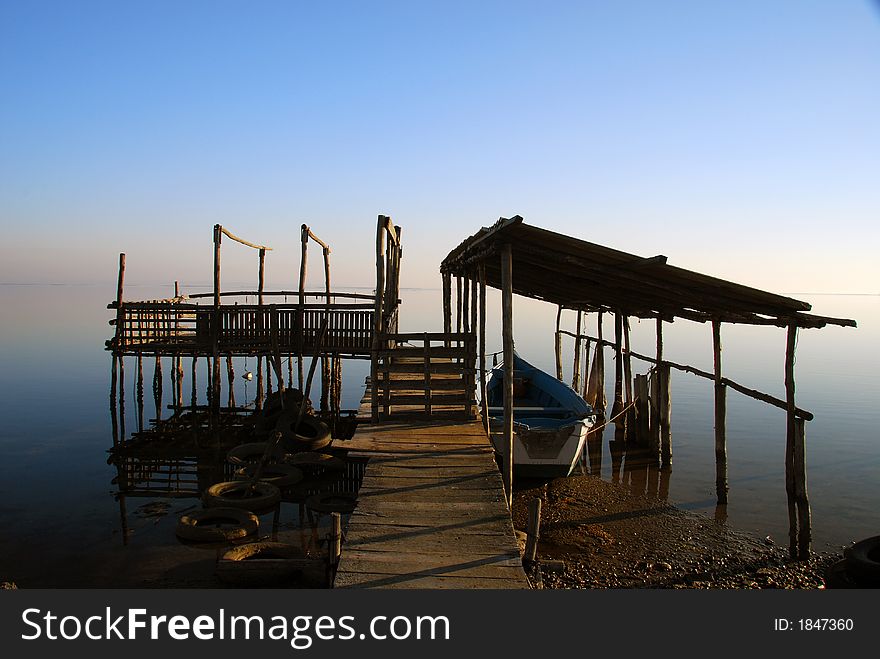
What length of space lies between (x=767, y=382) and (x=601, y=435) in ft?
72.7

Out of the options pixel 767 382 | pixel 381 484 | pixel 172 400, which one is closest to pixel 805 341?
pixel 767 382

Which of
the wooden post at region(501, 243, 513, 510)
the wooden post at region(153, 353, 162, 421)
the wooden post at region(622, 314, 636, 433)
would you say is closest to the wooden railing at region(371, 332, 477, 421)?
the wooden post at region(501, 243, 513, 510)

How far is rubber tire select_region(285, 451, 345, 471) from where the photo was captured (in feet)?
48.1

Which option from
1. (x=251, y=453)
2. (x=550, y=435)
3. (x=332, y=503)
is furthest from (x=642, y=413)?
(x=251, y=453)

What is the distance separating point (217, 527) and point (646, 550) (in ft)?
24.3

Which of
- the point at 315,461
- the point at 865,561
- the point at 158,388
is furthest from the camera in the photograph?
the point at 158,388

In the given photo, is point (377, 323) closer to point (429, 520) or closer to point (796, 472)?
point (429, 520)

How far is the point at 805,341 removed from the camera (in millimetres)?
67750

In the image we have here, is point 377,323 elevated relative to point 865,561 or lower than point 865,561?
elevated

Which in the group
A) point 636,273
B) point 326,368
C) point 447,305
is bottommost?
point 326,368

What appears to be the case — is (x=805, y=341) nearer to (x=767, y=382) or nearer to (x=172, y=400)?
(x=767, y=382)

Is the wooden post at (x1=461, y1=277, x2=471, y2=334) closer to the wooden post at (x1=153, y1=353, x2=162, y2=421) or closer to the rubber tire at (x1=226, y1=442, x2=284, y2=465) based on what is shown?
the rubber tire at (x1=226, y1=442, x2=284, y2=465)

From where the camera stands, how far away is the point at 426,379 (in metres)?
11.2

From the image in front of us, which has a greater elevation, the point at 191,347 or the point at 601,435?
the point at 191,347
